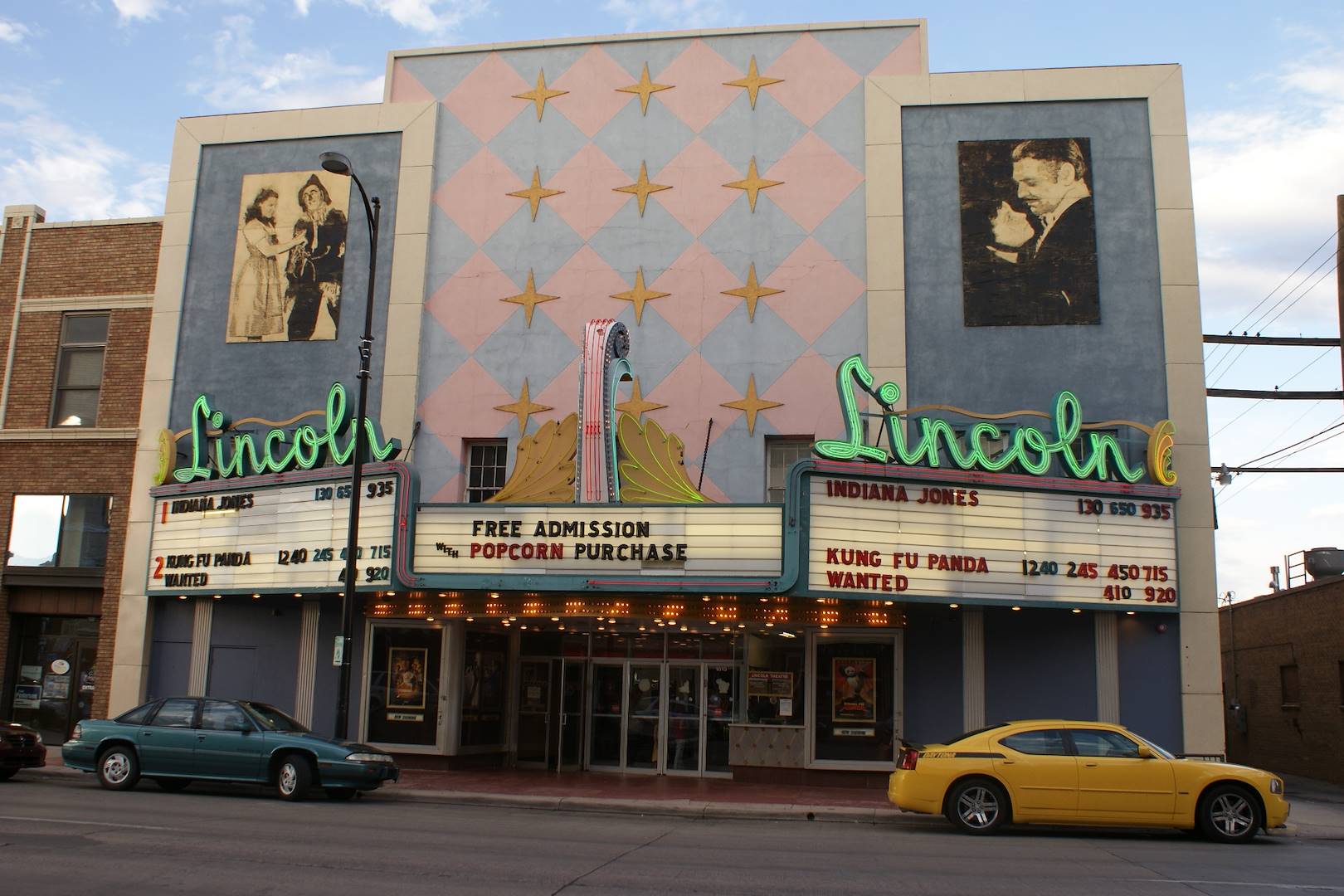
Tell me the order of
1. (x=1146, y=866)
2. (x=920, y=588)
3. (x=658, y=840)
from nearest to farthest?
(x=1146, y=866)
(x=658, y=840)
(x=920, y=588)

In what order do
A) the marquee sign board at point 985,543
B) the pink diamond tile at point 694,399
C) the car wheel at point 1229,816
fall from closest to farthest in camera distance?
the car wheel at point 1229,816 → the marquee sign board at point 985,543 → the pink diamond tile at point 694,399

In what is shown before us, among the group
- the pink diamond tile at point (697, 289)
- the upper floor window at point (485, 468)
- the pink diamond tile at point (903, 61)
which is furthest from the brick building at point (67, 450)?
the pink diamond tile at point (903, 61)

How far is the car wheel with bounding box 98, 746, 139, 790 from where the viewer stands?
59.1 ft

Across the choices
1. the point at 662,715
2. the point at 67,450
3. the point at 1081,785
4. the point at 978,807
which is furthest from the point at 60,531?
the point at 1081,785

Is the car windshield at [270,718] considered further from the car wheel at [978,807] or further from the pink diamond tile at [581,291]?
Result: the car wheel at [978,807]

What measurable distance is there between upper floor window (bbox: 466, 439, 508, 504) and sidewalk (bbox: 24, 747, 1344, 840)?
17.8 feet

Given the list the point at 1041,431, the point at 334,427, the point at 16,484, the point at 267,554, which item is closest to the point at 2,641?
the point at 16,484

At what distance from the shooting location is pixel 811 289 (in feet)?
76.4

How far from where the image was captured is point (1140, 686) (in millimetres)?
21219

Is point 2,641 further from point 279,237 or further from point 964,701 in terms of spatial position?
point 964,701

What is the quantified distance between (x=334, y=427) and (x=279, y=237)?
20.7 ft

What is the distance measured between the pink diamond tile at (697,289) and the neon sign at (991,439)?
13.6ft

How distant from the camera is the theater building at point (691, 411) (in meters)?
20.0

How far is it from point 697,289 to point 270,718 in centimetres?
1125
